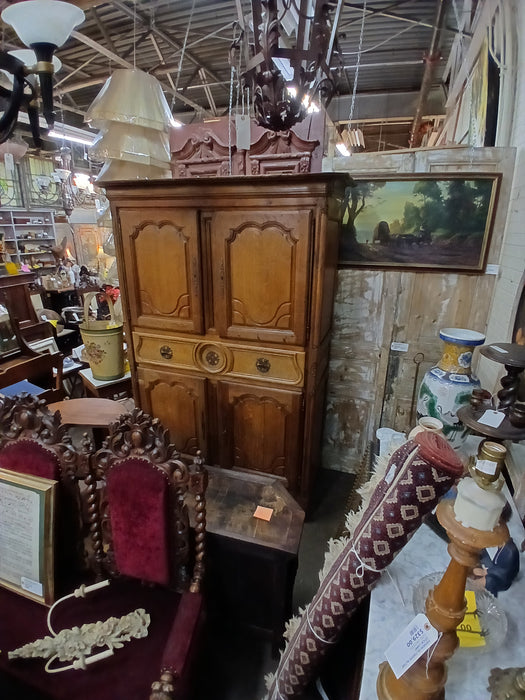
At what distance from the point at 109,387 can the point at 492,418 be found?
8.14ft

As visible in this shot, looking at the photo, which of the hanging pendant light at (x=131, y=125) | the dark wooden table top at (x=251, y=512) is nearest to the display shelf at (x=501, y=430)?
the dark wooden table top at (x=251, y=512)

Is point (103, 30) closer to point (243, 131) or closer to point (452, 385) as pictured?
point (243, 131)

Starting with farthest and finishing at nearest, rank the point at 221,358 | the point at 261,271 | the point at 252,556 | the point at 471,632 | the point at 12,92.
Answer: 1. the point at 221,358
2. the point at 261,271
3. the point at 252,556
4. the point at 12,92
5. the point at 471,632

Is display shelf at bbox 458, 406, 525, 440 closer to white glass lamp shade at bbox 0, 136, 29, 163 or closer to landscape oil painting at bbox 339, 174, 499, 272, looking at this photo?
landscape oil painting at bbox 339, 174, 499, 272

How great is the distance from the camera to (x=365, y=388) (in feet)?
8.29

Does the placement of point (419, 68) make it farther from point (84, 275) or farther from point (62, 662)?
point (84, 275)

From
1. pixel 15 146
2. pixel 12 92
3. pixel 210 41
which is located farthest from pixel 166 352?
pixel 210 41

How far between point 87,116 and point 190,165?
27.2 inches

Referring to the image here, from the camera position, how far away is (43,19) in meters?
1.06

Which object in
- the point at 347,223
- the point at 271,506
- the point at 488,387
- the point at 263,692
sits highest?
the point at 347,223

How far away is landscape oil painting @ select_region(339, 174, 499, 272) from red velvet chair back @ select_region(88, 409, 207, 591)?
1686mm

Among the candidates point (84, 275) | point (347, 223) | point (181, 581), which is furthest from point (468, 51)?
point (84, 275)

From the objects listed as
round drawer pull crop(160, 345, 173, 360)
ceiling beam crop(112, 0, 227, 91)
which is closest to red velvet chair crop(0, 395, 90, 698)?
round drawer pull crop(160, 345, 173, 360)

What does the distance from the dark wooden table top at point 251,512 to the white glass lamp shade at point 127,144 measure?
2017mm
